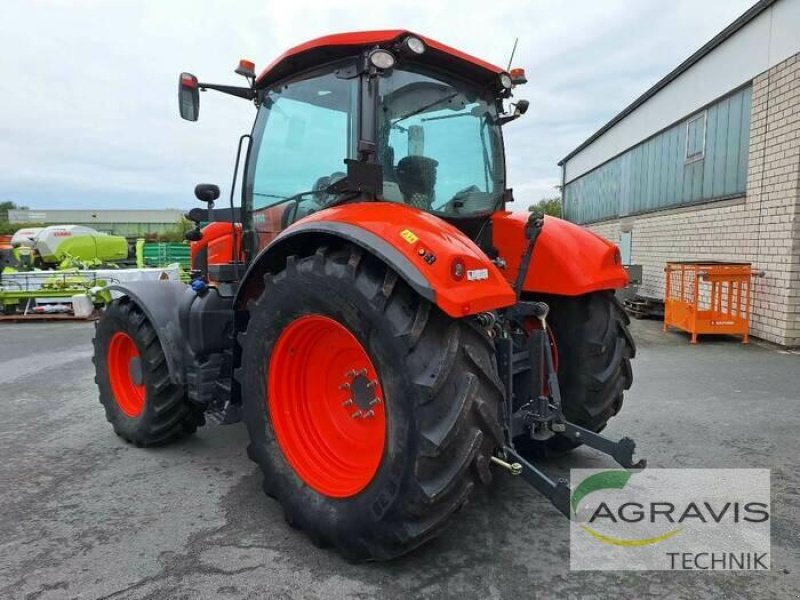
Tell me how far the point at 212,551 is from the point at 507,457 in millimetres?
1370

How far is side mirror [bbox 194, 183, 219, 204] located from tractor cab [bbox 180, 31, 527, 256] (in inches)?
7.9

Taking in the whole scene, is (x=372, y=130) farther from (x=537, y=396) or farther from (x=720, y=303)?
(x=720, y=303)

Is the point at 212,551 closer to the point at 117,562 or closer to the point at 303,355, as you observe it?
the point at 117,562

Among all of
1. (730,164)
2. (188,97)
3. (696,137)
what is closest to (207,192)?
(188,97)

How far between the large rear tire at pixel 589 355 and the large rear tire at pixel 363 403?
1.06 metres

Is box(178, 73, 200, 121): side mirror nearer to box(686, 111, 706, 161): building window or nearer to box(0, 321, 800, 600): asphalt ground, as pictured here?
box(0, 321, 800, 600): asphalt ground

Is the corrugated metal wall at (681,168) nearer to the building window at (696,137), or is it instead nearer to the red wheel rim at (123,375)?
the building window at (696,137)

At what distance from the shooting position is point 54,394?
5535mm

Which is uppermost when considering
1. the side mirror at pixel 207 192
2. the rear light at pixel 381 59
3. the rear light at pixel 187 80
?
the rear light at pixel 187 80

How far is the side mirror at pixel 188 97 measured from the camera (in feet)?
11.3

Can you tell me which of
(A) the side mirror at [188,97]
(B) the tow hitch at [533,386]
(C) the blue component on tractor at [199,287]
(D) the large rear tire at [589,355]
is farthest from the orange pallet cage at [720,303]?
(A) the side mirror at [188,97]

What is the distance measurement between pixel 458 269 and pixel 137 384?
2.74 meters

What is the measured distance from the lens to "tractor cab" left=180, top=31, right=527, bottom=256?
9.18 feet

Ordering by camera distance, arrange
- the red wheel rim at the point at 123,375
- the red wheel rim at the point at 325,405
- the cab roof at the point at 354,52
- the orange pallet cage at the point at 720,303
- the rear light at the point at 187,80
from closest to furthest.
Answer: the red wheel rim at the point at 325,405, the cab roof at the point at 354,52, the rear light at the point at 187,80, the red wheel rim at the point at 123,375, the orange pallet cage at the point at 720,303
